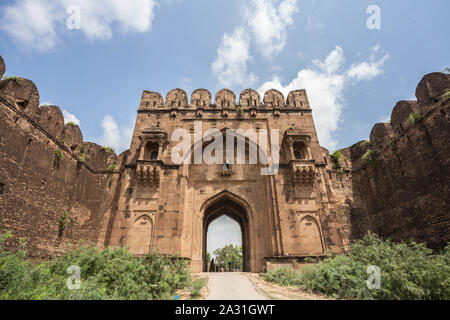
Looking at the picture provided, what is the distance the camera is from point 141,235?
12.3 m

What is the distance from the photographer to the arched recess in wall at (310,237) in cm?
1204

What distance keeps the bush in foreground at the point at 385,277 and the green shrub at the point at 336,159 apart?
1009 cm

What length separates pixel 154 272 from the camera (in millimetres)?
7363

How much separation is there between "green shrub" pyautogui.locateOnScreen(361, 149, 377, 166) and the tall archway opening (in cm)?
963

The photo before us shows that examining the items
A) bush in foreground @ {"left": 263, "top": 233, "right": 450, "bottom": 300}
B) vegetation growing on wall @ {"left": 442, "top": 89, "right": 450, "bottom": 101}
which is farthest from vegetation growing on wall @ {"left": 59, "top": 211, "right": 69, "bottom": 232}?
vegetation growing on wall @ {"left": 442, "top": 89, "right": 450, "bottom": 101}

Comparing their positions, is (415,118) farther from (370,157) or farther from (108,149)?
(108,149)

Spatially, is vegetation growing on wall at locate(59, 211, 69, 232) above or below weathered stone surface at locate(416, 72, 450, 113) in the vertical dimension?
below

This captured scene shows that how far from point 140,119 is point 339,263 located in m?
13.9

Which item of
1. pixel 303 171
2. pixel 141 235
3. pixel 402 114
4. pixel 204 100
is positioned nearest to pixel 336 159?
pixel 402 114

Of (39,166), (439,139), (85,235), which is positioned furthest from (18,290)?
(439,139)

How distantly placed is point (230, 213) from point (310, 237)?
22.3ft

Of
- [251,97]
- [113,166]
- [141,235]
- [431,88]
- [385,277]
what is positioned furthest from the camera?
[251,97]

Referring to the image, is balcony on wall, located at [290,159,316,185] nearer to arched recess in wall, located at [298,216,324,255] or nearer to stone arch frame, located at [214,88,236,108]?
arched recess in wall, located at [298,216,324,255]

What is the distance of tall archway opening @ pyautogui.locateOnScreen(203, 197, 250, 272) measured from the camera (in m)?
15.6
